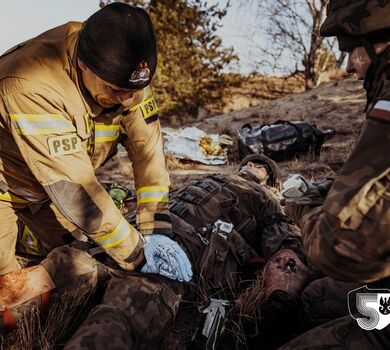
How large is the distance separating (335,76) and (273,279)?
13290 millimetres

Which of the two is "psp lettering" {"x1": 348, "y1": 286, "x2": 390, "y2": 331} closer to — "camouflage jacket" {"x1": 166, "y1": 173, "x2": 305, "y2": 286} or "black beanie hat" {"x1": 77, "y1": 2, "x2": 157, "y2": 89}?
"camouflage jacket" {"x1": 166, "y1": 173, "x2": 305, "y2": 286}

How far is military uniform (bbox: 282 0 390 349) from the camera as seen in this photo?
1.29 metres

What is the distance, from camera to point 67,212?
2172 millimetres

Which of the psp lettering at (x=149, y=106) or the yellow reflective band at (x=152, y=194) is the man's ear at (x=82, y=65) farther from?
the yellow reflective band at (x=152, y=194)

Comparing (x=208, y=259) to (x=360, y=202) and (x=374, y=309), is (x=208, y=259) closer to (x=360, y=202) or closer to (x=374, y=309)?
(x=374, y=309)

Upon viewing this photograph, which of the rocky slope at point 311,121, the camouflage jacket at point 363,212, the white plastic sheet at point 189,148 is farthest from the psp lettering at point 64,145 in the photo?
the white plastic sheet at point 189,148

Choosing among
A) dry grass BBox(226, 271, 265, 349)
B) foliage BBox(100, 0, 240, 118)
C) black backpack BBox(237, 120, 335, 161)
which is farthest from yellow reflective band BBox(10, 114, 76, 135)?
foliage BBox(100, 0, 240, 118)

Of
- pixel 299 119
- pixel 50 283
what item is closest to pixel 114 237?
pixel 50 283

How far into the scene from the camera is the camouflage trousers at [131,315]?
1.95 meters

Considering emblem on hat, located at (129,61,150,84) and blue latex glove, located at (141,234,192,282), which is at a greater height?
emblem on hat, located at (129,61,150,84)

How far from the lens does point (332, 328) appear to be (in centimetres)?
184

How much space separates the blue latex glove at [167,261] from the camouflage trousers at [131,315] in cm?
4

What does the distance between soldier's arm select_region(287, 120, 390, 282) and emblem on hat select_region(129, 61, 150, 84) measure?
1214 mm

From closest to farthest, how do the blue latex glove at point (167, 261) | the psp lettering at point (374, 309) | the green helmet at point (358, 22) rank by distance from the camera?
the green helmet at point (358, 22)
the psp lettering at point (374, 309)
the blue latex glove at point (167, 261)
